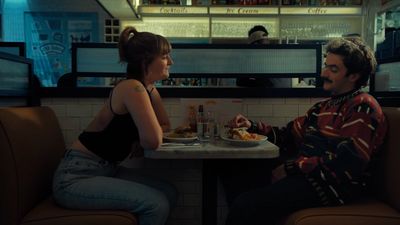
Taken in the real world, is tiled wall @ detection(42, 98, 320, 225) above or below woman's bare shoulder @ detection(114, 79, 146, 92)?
below

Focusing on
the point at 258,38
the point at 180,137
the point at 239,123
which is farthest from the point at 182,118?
Answer: the point at 258,38

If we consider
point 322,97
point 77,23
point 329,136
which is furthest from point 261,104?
point 77,23

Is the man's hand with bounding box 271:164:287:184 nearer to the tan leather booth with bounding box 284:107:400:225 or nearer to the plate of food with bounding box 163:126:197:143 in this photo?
the tan leather booth with bounding box 284:107:400:225

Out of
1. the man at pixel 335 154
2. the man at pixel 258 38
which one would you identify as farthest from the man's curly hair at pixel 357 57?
the man at pixel 258 38

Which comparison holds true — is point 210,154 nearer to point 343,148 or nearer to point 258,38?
point 343,148

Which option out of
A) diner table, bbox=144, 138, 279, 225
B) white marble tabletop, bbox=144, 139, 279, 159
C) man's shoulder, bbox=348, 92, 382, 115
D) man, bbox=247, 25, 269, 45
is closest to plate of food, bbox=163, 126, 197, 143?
diner table, bbox=144, 138, 279, 225

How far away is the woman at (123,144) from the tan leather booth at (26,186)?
0.19ft

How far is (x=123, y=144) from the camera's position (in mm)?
1756

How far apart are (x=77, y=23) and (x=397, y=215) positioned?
6.56 metres

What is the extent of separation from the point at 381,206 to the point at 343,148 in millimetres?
365

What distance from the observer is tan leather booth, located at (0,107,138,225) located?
5.12 feet

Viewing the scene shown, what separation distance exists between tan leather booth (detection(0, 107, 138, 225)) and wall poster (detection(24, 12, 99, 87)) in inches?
216

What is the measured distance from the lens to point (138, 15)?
5918 mm

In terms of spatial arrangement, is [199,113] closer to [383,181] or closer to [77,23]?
[383,181]
